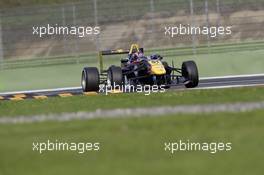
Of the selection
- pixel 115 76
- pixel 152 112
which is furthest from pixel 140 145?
pixel 115 76

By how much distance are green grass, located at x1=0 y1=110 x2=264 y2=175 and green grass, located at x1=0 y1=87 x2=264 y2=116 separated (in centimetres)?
264

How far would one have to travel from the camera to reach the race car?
16016 mm

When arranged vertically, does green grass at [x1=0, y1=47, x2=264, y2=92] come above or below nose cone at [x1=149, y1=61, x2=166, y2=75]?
below

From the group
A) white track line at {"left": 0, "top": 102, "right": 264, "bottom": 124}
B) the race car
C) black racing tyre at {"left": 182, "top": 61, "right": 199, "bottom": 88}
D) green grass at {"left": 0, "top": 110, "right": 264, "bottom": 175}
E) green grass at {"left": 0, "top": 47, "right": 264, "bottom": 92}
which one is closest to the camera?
green grass at {"left": 0, "top": 110, "right": 264, "bottom": 175}

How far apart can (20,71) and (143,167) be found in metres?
17.9

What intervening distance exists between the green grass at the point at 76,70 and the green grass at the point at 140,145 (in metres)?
13.4

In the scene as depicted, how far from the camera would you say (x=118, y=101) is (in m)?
12.7

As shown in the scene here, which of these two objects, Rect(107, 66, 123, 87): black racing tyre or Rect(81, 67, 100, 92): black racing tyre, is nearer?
Rect(107, 66, 123, 87): black racing tyre

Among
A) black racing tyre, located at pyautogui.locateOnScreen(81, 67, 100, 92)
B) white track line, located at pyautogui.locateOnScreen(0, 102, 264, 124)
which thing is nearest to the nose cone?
black racing tyre, located at pyautogui.locateOnScreen(81, 67, 100, 92)

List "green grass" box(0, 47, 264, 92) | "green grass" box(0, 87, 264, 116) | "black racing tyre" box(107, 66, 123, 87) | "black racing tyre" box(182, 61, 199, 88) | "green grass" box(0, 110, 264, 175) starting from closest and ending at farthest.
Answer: "green grass" box(0, 110, 264, 175), "green grass" box(0, 87, 264, 116), "black racing tyre" box(107, 66, 123, 87), "black racing tyre" box(182, 61, 199, 88), "green grass" box(0, 47, 264, 92)

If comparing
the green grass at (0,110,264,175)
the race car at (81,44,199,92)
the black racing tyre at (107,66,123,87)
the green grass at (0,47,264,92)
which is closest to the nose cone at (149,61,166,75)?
the race car at (81,44,199,92)

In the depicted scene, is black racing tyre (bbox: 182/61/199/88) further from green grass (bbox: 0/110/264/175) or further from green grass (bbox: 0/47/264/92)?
green grass (bbox: 0/110/264/175)

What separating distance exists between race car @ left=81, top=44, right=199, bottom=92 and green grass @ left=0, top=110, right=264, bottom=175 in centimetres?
745

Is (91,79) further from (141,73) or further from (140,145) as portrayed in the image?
(140,145)
